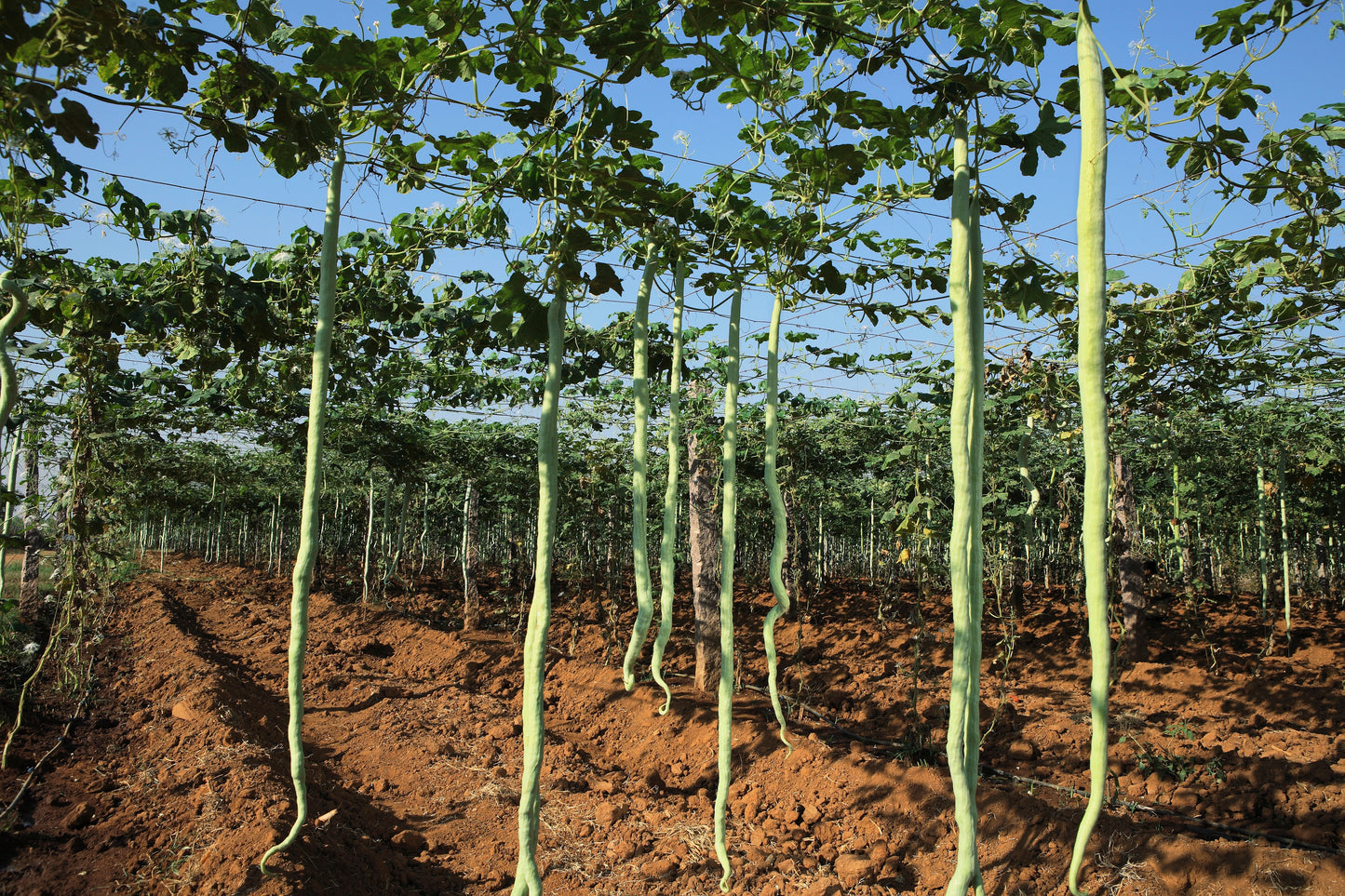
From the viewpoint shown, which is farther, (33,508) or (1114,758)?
(33,508)

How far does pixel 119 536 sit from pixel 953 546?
8771 millimetres

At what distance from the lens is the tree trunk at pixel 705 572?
828cm

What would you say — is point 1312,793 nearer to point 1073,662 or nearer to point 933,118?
point 1073,662

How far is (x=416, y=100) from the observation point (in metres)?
2.32

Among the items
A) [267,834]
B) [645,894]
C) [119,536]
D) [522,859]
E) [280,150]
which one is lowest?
[645,894]

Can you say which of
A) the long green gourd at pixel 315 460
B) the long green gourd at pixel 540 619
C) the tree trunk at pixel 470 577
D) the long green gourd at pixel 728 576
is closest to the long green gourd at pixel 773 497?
the long green gourd at pixel 728 576

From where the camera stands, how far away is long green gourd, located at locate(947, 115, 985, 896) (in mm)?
1637

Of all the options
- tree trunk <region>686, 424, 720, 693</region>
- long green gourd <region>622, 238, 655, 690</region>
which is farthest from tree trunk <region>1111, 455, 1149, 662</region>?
long green gourd <region>622, 238, 655, 690</region>

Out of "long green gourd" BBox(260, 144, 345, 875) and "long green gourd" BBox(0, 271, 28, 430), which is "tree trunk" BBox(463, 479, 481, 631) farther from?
"long green gourd" BBox(260, 144, 345, 875)

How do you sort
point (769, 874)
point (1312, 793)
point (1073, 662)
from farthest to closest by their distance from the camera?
1. point (1073, 662)
2. point (1312, 793)
3. point (769, 874)

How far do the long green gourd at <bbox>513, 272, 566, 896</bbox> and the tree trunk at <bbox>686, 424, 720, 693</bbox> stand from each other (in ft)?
20.4

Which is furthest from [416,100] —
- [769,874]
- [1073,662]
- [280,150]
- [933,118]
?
[1073,662]

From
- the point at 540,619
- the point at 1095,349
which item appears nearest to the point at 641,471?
the point at 540,619

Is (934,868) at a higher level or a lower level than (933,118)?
lower
